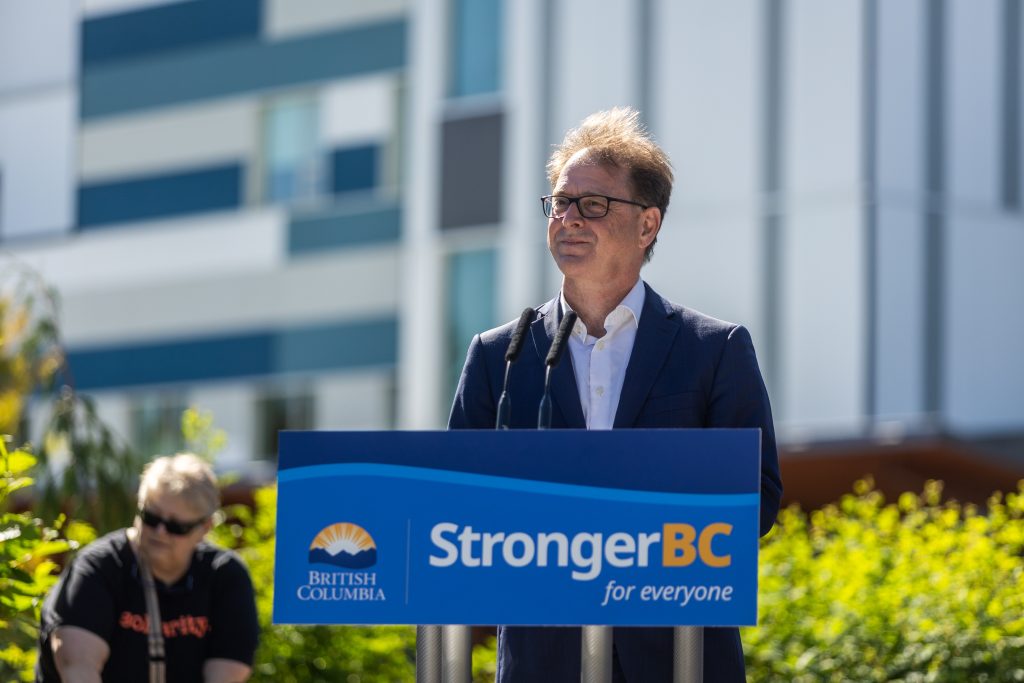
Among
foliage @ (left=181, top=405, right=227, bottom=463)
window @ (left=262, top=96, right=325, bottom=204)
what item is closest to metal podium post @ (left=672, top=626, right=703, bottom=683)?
foliage @ (left=181, top=405, right=227, bottom=463)

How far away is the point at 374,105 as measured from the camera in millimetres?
21734

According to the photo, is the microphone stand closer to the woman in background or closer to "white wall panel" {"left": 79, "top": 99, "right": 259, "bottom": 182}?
the woman in background

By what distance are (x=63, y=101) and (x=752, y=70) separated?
10.3 metres

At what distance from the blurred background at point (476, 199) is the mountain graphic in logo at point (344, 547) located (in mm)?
10514

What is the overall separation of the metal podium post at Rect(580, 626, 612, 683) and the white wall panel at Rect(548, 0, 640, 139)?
14.2 meters

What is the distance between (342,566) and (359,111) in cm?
1846

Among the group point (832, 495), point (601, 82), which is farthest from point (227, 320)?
point (832, 495)

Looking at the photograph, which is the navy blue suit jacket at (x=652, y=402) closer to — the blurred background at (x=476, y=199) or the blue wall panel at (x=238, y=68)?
the blurred background at (x=476, y=199)

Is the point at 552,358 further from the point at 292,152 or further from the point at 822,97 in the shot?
the point at 292,152

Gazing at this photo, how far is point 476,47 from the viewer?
19344 mm

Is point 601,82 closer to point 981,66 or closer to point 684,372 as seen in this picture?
point 981,66

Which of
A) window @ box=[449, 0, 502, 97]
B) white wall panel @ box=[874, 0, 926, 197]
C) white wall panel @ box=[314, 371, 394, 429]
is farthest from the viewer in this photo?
white wall panel @ box=[314, 371, 394, 429]

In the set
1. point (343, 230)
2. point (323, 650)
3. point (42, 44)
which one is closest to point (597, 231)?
point (323, 650)

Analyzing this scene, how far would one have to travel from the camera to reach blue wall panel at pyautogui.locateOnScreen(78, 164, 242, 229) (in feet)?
75.5
